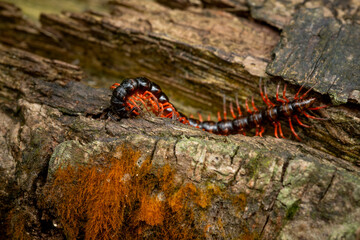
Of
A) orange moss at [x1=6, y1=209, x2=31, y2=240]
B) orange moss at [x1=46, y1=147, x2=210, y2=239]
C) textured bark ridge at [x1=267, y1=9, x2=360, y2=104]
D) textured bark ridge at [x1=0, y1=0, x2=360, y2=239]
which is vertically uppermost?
textured bark ridge at [x1=267, y1=9, x2=360, y2=104]

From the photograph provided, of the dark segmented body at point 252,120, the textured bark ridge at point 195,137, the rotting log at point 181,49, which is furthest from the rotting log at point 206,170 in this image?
the rotting log at point 181,49

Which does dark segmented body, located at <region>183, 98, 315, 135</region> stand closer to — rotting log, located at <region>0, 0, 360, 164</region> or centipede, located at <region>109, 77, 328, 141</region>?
centipede, located at <region>109, 77, 328, 141</region>

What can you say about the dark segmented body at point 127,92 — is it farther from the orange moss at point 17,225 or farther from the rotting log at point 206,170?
the orange moss at point 17,225

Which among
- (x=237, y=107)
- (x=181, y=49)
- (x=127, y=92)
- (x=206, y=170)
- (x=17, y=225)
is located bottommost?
(x=17, y=225)

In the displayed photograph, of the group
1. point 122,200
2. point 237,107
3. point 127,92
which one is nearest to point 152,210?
point 122,200

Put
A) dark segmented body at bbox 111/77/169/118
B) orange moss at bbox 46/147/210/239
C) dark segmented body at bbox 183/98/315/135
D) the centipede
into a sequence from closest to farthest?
orange moss at bbox 46/147/210/239 < dark segmented body at bbox 111/77/169/118 < the centipede < dark segmented body at bbox 183/98/315/135

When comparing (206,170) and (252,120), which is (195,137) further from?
(252,120)

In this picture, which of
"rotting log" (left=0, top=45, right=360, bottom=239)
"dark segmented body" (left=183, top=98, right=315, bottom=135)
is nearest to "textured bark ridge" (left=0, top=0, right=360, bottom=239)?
"rotting log" (left=0, top=45, right=360, bottom=239)
